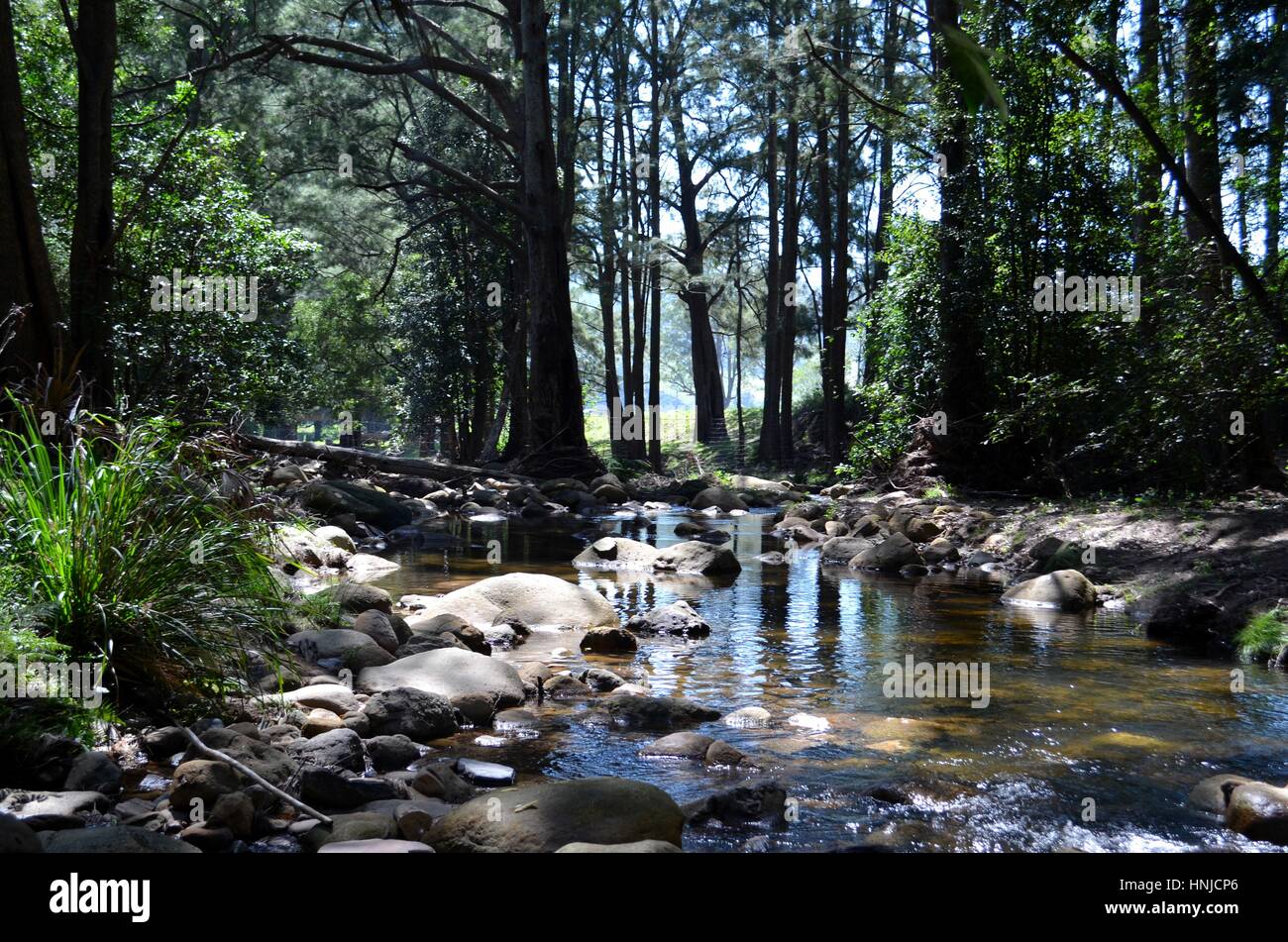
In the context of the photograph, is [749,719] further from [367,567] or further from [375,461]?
[375,461]

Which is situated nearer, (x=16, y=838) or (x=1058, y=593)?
(x=16, y=838)

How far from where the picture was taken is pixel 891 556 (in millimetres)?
10422

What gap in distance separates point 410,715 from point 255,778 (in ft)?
4.63

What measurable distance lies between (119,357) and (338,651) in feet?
23.2

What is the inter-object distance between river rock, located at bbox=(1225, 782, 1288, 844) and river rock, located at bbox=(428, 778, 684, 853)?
79.3 inches

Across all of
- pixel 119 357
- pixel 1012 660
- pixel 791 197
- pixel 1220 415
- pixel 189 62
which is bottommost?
pixel 1012 660

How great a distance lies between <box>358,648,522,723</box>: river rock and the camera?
16.3 ft

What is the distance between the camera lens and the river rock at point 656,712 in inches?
193

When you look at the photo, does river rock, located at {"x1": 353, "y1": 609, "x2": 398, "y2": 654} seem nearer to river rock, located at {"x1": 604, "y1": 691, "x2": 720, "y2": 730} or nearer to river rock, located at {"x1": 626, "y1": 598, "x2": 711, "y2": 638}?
river rock, located at {"x1": 604, "y1": 691, "x2": 720, "y2": 730}

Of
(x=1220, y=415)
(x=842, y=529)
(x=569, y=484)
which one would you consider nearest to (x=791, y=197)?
(x=569, y=484)

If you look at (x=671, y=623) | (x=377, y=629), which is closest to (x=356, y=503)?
(x=671, y=623)

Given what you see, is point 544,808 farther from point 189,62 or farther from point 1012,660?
point 189,62

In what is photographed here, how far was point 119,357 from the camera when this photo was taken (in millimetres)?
10914
